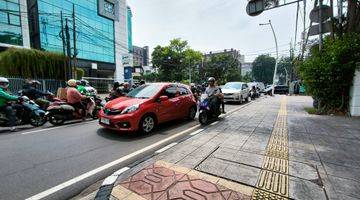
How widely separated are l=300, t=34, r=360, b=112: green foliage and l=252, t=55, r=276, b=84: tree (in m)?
73.5

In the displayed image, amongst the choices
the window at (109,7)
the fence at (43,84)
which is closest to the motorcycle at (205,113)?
the fence at (43,84)

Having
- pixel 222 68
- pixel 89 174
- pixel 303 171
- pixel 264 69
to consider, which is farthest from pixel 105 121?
pixel 264 69

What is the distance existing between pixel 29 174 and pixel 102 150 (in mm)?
1453

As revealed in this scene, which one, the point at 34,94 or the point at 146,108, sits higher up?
the point at 34,94

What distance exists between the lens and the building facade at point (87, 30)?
28.8 meters

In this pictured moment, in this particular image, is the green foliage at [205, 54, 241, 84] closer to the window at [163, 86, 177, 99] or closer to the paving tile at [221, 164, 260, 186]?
the window at [163, 86, 177, 99]

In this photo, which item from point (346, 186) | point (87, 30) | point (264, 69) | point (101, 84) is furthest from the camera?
point (264, 69)

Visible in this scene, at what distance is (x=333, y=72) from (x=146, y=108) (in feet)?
27.9

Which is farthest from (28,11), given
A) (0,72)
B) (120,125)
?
(120,125)

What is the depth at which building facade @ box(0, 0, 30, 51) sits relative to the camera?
80.3ft

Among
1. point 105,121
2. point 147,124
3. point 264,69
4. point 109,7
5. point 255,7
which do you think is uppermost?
point 109,7

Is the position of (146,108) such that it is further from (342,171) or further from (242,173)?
(342,171)

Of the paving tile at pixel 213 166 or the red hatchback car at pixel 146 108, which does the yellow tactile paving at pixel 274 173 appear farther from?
the red hatchback car at pixel 146 108

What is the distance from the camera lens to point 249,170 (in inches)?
137
